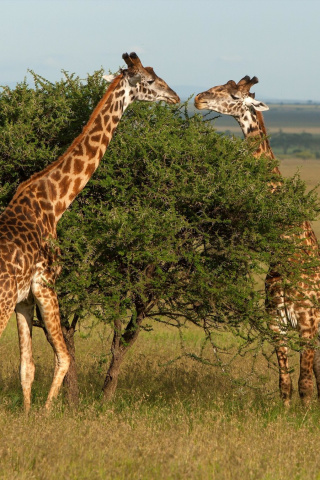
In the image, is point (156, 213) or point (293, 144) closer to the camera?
point (156, 213)

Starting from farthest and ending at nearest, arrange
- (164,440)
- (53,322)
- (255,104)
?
1. (255,104)
2. (53,322)
3. (164,440)

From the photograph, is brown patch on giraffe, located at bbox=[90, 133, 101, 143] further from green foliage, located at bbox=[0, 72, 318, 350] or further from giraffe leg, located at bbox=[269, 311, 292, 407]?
giraffe leg, located at bbox=[269, 311, 292, 407]

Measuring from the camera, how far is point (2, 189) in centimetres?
909

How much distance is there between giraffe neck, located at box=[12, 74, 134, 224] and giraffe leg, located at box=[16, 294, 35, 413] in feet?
3.43

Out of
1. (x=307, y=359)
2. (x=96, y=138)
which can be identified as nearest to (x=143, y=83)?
(x=96, y=138)

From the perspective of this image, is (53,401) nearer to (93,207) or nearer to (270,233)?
(93,207)

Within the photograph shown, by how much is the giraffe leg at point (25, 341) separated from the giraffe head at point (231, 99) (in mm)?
3496

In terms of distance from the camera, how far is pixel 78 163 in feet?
28.2

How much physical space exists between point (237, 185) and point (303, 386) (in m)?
2.88

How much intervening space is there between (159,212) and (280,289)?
1.91m

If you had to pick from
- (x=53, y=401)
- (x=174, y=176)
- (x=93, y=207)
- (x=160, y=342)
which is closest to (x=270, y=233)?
(x=174, y=176)

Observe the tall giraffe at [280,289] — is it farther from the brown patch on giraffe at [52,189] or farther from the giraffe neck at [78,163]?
the brown patch on giraffe at [52,189]

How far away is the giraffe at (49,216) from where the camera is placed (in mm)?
7738

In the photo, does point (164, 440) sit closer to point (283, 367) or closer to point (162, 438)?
point (162, 438)
